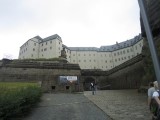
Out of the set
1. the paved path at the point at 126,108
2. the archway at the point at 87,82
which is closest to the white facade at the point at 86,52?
the archway at the point at 87,82

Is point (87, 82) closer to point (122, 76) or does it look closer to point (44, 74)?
point (122, 76)

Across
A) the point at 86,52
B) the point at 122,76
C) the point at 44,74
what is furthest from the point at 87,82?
the point at 86,52

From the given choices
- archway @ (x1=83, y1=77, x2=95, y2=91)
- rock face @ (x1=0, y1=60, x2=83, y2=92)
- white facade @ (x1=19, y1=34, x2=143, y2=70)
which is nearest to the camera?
rock face @ (x1=0, y1=60, x2=83, y2=92)

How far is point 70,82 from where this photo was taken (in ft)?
100.0

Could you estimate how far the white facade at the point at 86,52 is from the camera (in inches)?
3000

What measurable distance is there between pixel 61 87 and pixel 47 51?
4850 cm

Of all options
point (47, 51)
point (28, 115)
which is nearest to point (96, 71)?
point (28, 115)

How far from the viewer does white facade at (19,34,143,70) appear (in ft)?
250

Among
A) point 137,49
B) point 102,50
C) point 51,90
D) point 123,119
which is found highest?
point 102,50

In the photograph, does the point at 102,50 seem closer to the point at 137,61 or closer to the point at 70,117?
the point at 137,61

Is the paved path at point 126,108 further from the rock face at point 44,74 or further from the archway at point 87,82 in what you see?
the archway at point 87,82

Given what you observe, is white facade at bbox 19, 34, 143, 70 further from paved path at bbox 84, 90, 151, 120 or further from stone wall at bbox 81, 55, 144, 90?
paved path at bbox 84, 90, 151, 120

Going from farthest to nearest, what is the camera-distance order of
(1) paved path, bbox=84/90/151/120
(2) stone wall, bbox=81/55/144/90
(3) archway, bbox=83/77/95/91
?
(3) archway, bbox=83/77/95/91 < (2) stone wall, bbox=81/55/144/90 < (1) paved path, bbox=84/90/151/120

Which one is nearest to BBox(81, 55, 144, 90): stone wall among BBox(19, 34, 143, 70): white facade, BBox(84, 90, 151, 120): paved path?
BBox(84, 90, 151, 120): paved path
